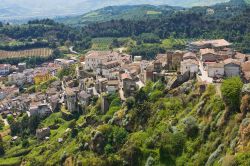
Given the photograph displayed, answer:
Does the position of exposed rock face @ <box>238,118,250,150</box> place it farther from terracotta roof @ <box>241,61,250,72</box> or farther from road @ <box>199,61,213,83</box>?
terracotta roof @ <box>241,61,250,72</box>

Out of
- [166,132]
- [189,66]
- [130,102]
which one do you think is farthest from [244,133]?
[130,102]

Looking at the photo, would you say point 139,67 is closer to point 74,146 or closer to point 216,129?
point 74,146

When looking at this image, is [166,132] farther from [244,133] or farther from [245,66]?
[245,66]

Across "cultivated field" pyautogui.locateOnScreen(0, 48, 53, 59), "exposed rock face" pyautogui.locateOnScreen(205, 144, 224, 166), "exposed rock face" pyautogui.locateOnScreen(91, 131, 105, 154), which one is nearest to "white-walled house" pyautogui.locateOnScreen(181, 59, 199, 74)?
"exposed rock face" pyautogui.locateOnScreen(91, 131, 105, 154)

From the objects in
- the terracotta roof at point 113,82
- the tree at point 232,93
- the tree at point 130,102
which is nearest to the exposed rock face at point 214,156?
the tree at point 232,93

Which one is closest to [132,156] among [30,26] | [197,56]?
[197,56]
